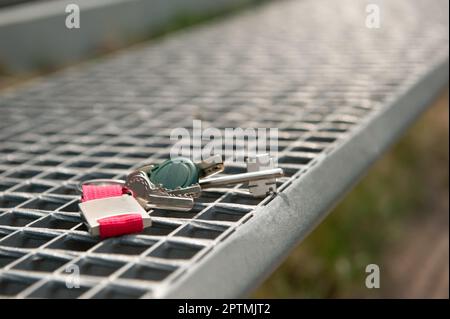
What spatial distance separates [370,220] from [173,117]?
1388 mm

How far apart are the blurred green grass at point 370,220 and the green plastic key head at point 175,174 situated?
1238mm

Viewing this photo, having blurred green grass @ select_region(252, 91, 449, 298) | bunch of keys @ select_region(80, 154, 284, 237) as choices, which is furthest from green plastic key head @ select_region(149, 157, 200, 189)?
blurred green grass @ select_region(252, 91, 449, 298)

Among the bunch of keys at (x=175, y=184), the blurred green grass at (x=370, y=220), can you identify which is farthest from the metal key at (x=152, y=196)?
the blurred green grass at (x=370, y=220)

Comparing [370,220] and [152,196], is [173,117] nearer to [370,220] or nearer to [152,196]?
[152,196]

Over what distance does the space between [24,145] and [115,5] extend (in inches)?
136

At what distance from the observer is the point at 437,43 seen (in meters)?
2.10

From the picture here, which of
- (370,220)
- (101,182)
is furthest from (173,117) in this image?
(370,220)

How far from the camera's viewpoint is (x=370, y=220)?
108 inches

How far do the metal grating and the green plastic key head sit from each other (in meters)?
0.04

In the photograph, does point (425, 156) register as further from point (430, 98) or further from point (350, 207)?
point (430, 98)

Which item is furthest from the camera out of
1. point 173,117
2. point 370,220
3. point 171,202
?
point 370,220

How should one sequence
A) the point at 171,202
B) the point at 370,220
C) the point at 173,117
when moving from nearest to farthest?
1. the point at 171,202
2. the point at 173,117
3. the point at 370,220

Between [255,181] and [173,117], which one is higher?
[173,117]

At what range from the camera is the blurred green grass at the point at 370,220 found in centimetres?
239
